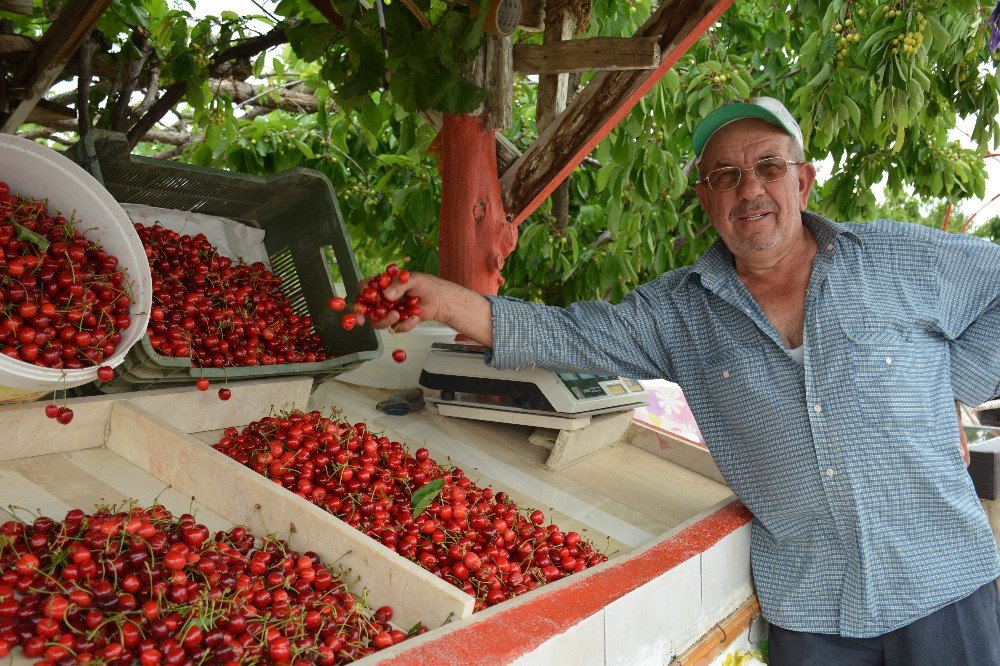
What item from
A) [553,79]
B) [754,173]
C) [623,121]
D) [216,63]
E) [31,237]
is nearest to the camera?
[31,237]

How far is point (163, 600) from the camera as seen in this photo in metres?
1.38

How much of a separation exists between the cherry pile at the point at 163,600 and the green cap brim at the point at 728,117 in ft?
5.67

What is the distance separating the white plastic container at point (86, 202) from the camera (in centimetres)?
200

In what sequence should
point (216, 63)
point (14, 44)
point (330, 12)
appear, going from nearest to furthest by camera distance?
1. point (330, 12)
2. point (14, 44)
3. point (216, 63)

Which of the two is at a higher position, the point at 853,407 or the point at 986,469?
the point at 853,407

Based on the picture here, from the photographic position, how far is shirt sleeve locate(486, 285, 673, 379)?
7.60ft

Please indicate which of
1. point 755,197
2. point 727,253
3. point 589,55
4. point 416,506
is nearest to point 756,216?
point 755,197

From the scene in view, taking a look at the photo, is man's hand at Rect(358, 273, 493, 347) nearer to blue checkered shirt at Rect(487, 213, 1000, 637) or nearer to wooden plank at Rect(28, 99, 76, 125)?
blue checkered shirt at Rect(487, 213, 1000, 637)

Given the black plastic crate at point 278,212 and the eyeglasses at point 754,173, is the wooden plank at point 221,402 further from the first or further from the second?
the eyeglasses at point 754,173

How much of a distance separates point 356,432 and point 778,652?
1.38 meters

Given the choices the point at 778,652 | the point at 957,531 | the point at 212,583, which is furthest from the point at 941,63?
the point at 212,583

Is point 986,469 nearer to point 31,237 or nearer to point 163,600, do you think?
point 163,600

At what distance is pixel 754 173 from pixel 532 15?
1.31m

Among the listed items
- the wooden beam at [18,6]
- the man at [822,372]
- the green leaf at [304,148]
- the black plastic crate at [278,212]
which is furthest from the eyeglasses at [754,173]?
the green leaf at [304,148]
